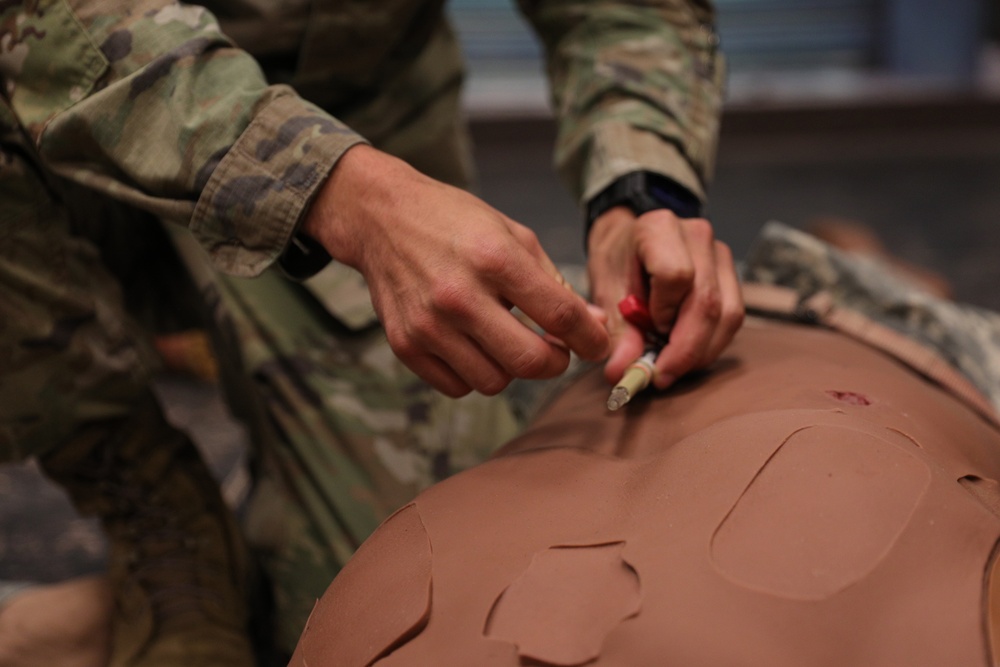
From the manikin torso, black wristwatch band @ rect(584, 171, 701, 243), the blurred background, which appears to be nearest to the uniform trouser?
black wristwatch band @ rect(584, 171, 701, 243)

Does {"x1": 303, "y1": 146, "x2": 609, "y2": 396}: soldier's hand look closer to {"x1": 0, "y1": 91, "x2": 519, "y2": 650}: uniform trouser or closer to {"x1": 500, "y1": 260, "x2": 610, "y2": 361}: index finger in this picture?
{"x1": 500, "y1": 260, "x2": 610, "y2": 361}: index finger

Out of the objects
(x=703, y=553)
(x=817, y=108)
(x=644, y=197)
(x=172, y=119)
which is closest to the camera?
(x=703, y=553)

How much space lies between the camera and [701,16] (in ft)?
4.04

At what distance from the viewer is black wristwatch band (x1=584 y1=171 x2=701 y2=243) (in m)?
0.98

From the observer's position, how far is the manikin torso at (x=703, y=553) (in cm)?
53

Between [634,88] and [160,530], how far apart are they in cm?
76

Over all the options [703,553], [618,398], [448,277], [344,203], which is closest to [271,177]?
[344,203]

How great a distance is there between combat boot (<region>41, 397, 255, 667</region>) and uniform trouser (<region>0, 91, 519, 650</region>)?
0.11 feet

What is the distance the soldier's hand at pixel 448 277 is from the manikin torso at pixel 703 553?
0.08 m

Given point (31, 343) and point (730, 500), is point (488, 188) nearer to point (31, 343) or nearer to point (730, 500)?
point (31, 343)

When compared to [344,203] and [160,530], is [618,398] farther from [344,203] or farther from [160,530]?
[160,530]

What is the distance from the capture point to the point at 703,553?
0.57m

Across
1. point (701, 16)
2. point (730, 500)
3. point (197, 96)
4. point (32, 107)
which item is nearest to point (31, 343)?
point (32, 107)

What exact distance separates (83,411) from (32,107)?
1.18 ft
